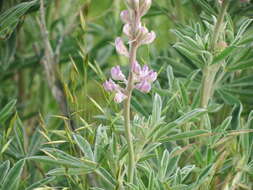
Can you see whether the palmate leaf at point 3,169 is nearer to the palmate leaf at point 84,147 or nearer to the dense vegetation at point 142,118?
the dense vegetation at point 142,118

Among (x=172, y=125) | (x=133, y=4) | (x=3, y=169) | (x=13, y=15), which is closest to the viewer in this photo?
(x=133, y=4)

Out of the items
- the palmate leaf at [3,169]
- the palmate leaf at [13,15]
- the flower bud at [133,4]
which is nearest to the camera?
the flower bud at [133,4]

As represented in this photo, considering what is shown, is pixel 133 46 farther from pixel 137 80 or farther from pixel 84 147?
pixel 84 147

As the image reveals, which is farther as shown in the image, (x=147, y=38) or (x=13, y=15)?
(x=13, y=15)

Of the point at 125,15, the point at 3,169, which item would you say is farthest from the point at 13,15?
the point at 125,15

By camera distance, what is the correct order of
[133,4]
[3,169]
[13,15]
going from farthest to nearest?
[13,15], [3,169], [133,4]

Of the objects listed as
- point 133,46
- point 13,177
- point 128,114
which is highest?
point 133,46

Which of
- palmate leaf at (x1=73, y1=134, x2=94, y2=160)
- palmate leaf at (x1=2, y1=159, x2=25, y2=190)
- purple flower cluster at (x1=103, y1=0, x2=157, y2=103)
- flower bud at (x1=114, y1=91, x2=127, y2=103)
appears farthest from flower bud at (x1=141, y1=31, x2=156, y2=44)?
palmate leaf at (x1=2, y1=159, x2=25, y2=190)

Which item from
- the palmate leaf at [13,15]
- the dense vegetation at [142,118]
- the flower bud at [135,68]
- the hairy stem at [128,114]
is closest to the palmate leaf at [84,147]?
the dense vegetation at [142,118]

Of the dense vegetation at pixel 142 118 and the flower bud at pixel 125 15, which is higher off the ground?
the flower bud at pixel 125 15
